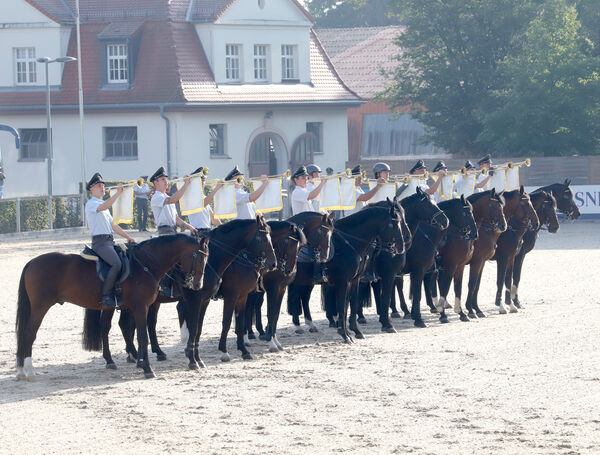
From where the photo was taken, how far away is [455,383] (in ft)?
45.9

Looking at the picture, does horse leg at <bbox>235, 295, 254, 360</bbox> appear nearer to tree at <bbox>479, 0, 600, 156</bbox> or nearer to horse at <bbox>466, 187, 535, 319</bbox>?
horse at <bbox>466, 187, 535, 319</bbox>

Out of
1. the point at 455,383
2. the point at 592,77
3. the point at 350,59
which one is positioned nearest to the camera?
the point at 455,383

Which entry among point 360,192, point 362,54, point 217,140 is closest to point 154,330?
point 360,192

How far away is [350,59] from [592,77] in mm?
26606

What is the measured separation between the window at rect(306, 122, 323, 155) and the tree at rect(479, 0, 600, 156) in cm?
793

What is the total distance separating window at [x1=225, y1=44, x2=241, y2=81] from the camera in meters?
48.1

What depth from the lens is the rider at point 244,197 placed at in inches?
693

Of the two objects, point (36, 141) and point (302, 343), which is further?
point (36, 141)

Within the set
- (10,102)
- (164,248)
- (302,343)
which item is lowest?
(302,343)

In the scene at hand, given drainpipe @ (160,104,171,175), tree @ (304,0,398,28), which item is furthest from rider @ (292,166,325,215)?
tree @ (304,0,398,28)

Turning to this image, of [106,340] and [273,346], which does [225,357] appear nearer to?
[273,346]

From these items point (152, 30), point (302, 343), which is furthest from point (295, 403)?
point (152, 30)

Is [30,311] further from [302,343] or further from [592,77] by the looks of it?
A: [592,77]

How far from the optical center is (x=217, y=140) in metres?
47.8
